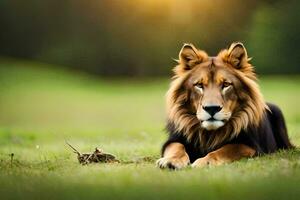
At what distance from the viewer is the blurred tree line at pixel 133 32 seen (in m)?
11.0

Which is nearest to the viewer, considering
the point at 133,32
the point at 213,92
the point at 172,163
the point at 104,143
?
the point at 172,163

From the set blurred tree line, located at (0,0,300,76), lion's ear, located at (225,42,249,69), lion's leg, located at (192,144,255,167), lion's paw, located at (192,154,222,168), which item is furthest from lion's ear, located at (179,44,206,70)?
blurred tree line, located at (0,0,300,76)

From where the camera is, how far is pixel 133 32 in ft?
53.1

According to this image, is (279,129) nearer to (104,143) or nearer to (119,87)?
(104,143)

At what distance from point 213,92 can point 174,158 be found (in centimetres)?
61

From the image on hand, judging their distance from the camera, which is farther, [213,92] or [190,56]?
[190,56]

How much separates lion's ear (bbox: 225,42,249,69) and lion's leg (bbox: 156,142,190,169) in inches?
30.5

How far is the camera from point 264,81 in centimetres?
1541

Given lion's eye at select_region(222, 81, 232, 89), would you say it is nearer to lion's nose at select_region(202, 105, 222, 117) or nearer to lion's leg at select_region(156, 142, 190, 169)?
lion's nose at select_region(202, 105, 222, 117)

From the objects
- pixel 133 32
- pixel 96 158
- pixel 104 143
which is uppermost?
pixel 133 32

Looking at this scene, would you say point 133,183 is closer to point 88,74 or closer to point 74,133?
point 74,133

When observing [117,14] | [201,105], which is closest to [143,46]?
[117,14]

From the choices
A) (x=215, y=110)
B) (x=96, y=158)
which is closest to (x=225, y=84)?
(x=215, y=110)

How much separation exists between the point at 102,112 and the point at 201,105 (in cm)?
1088
